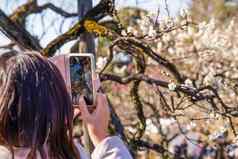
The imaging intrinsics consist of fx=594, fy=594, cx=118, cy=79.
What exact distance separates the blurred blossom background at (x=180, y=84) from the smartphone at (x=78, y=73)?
4.37ft

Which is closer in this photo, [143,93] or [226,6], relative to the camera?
[143,93]

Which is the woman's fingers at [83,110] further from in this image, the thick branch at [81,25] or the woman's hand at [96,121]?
the thick branch at [81,25]

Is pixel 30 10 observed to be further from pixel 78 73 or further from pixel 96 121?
pixel 96 121

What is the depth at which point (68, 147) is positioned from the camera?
1.49 m

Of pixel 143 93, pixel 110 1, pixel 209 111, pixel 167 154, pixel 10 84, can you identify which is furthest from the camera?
pixel 143 93

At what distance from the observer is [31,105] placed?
1.43m

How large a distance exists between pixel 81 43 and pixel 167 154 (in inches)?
42.2

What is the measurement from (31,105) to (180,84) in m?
2.07

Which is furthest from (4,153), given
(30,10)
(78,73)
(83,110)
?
(30,10)

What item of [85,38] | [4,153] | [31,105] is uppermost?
[85,38]

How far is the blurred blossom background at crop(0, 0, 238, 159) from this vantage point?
11.2 feet

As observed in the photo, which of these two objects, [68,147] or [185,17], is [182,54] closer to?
[185,17]

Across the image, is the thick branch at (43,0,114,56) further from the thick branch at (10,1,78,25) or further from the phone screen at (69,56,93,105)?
the phone screen at (69,56,93,105)

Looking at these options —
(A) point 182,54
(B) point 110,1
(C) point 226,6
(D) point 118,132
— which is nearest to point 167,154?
(D) point 118,132
